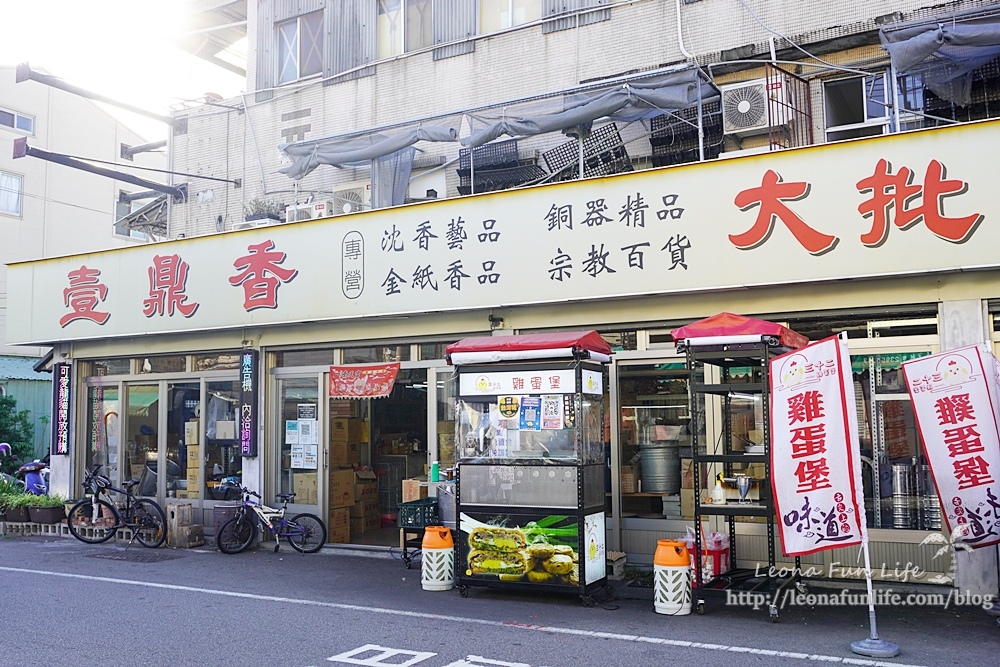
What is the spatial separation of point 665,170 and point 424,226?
3.39 metres

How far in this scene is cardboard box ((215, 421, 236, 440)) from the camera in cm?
1459

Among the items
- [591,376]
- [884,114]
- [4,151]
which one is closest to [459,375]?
[591,376]

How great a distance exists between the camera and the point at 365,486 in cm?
1448

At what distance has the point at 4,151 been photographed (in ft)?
89.5

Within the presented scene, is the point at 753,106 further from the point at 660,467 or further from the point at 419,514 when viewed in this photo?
the point at 419,514

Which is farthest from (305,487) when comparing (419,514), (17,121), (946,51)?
(17,121)

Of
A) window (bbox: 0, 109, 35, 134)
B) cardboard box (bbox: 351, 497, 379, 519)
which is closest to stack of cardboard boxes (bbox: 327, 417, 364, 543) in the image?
cardboard box (bbox: 351, 497, 379, 519)

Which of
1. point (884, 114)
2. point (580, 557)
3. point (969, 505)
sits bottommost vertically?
point (580, 557)

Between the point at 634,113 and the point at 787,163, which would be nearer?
the point at 787,163

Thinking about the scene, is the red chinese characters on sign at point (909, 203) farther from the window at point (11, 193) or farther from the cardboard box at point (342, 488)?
the window at point (11, 193)

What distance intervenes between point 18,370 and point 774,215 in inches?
882

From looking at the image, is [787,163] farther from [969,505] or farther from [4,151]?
[4,151]

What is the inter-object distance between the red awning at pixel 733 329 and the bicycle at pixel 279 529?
6.65m

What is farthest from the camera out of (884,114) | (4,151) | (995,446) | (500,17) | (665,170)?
(4,151)
